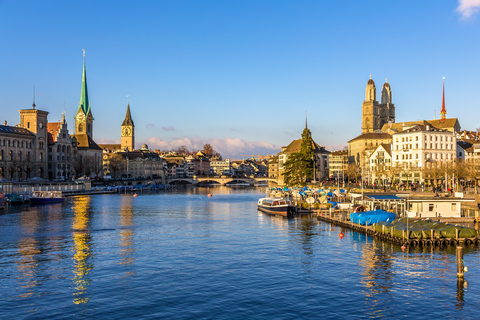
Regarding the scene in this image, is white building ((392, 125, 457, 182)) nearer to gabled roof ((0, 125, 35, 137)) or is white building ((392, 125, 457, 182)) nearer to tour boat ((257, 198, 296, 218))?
tour boat ((257, 198, 296, 218))

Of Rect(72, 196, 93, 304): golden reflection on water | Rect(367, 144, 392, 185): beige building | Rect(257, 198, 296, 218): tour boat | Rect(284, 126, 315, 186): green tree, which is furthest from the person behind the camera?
Rect(284, 126, 315, 186): green tree

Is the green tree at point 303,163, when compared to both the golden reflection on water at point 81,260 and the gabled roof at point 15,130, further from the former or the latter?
the gabled roof at point 15,130

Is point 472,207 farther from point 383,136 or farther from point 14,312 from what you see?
point 383,136

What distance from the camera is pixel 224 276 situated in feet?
114

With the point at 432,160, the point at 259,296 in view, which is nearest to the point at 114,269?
the point at 259,296

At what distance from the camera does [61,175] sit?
16888 centimetres

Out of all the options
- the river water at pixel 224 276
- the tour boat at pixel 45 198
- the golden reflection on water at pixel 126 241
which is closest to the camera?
the river water at pixel 224 276

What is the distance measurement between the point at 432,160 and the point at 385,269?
82608 millimetres

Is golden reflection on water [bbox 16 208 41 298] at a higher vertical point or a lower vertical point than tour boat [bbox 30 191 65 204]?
lower

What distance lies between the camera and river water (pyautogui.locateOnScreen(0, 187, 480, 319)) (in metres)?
27.6

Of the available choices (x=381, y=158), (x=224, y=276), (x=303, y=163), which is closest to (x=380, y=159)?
(x=381, y=158)

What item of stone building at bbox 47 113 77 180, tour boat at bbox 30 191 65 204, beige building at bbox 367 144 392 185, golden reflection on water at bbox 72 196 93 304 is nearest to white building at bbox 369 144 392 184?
beige building at bbox 367 144 392 185

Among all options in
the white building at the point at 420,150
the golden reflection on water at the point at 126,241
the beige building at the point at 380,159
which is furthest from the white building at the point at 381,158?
the golden reflection on water at the point at 126,241

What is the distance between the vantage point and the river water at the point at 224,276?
90.7ft
